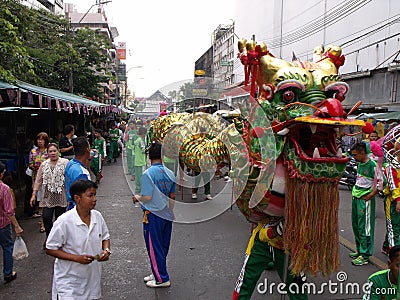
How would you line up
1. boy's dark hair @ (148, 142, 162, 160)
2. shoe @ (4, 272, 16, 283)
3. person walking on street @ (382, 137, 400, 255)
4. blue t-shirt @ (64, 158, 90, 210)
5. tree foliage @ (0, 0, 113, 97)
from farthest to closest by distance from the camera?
tree foliage @ (0, 0, 113, 97) < person walking on street @ (382, 137, 400, 255) < shoe @ (4, 272, 16, 283) < boy's dark hair @ (148, 142, 162, 160) < blue t-shirt @ (64, 158, 90, 210)

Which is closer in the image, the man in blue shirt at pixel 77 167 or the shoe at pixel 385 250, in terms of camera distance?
the man in blue shirt at pixel 77 167

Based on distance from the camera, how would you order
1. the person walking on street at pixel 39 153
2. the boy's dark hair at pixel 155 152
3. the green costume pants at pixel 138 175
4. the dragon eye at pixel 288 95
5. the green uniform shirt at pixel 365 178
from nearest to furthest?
the dragon eye at pixel 288 95 → the boy's dark hair at pixel 155 152 → the green uniform shirt at pixel 365 178 → the person walking on street at pixel 39 153 → the green costume pants at pixel 138 175

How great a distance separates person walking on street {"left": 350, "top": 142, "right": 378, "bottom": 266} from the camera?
190 inches

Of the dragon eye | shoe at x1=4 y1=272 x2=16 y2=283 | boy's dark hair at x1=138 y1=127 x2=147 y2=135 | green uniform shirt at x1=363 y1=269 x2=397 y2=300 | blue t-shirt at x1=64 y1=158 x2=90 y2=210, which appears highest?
the dragon eye

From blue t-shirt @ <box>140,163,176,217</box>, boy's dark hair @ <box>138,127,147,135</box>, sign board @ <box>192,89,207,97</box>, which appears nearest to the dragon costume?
blue t-shirt @ <box>140,163,176,217</box>

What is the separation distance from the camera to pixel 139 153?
26.7 feet

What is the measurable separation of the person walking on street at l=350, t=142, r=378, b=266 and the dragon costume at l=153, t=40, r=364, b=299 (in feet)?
6.66

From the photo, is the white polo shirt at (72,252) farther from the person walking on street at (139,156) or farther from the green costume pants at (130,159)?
the green costume pants at (130,159)

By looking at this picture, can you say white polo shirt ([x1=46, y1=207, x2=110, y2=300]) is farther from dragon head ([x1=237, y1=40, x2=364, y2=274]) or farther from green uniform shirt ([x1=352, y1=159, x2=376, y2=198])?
green uniform shirt ([x1=352, y1=159, x2=376, y2=198])

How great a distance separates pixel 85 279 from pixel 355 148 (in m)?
3.72

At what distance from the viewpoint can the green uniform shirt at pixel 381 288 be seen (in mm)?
2717

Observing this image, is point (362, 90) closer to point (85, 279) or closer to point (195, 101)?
point (195, 101)

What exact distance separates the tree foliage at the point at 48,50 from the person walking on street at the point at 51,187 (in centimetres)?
213

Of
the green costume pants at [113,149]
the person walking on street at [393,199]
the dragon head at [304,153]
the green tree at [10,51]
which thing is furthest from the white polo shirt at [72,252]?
the green costume pants at [113,149]
